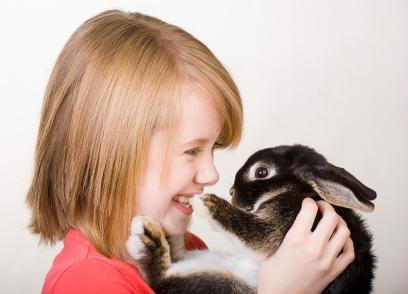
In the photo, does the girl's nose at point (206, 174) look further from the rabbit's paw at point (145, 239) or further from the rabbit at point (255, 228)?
the rabbit's paw at point (145, 239)

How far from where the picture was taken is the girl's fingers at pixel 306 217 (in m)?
1.33

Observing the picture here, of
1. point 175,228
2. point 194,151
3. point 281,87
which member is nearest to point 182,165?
point 194,151

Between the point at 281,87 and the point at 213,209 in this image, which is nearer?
the point at 213,209

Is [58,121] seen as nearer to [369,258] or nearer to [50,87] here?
[50,87]

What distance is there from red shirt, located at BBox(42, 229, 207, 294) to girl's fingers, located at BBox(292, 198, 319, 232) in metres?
0.35

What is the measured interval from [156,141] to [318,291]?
0.48 m

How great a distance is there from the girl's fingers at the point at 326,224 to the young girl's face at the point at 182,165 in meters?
0.26

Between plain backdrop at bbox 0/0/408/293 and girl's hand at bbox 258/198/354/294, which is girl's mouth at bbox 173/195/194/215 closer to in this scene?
girl's hand at bbox 258/198/354/294

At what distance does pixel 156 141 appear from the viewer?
1.41 m

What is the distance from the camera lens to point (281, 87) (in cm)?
228

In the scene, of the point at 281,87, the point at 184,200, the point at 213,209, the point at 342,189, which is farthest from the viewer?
the point at 281,87

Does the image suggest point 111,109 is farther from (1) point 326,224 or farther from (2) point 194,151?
(1) point 326,224

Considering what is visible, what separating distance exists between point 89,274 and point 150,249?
15 cm

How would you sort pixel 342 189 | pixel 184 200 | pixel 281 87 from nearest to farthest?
pixel 342 189 < pixel 184 200 < pixel 281 87
